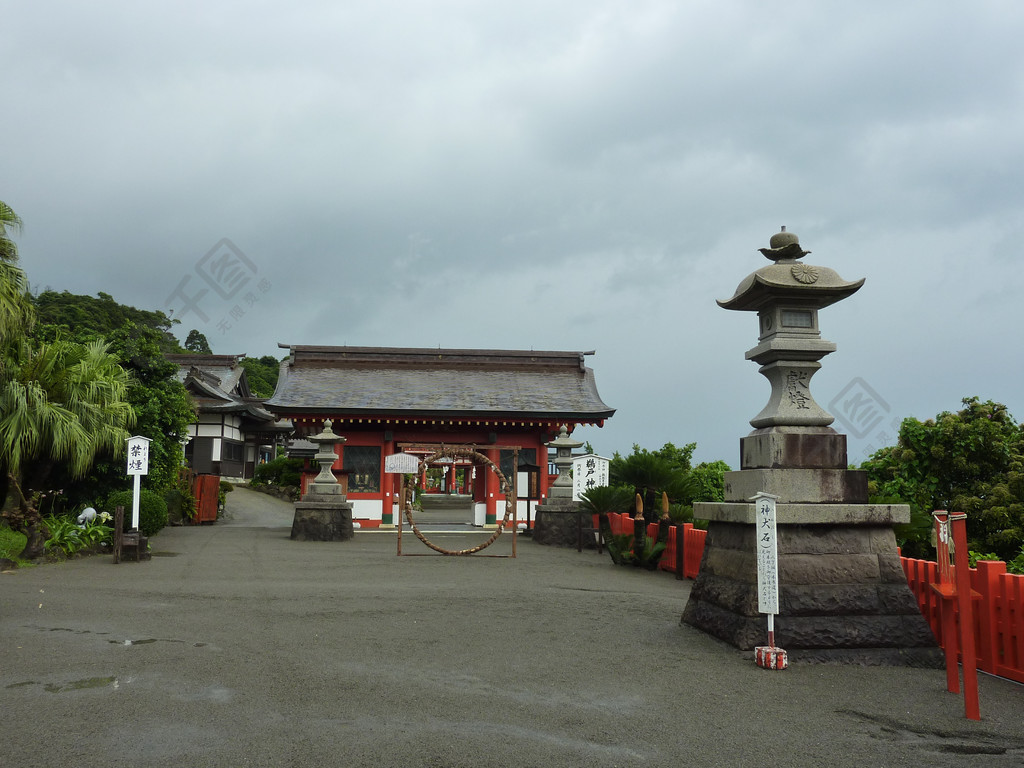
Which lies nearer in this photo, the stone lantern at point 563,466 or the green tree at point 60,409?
the green tree at point 60,409

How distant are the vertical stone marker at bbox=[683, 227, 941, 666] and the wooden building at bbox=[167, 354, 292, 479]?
26.7 metres

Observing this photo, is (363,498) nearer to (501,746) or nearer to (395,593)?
(395,593)

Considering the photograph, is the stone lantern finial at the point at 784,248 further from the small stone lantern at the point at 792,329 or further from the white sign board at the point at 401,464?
the white sign board at the point at 401,464

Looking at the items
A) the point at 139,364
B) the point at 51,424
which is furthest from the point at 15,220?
the point at 139,364

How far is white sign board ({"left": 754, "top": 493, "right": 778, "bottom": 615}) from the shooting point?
5.54 metres

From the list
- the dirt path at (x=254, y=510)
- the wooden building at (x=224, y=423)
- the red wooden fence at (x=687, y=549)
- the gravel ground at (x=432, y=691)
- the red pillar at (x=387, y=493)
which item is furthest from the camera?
the wooden building at (x=224, y=423)

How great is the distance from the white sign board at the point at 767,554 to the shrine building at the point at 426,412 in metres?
14.2

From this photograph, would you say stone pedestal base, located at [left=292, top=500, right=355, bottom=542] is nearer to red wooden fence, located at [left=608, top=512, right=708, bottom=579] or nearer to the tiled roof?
the tiled roof

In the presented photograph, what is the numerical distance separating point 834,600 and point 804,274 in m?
2.88

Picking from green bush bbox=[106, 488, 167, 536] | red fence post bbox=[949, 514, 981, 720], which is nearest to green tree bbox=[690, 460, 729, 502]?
red fence post bbox=[949, 514, 981, 720]

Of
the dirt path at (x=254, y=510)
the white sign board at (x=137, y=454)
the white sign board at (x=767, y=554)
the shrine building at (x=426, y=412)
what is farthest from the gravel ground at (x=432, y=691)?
the dirt path at (x=254, y=510)

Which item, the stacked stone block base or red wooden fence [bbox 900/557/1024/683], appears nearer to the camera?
red wooden fence [bbox 900/557/1024/683]

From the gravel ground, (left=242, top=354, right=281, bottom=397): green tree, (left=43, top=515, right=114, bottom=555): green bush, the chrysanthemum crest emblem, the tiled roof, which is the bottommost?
the gravel ground

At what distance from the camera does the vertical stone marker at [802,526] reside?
19.4ft
